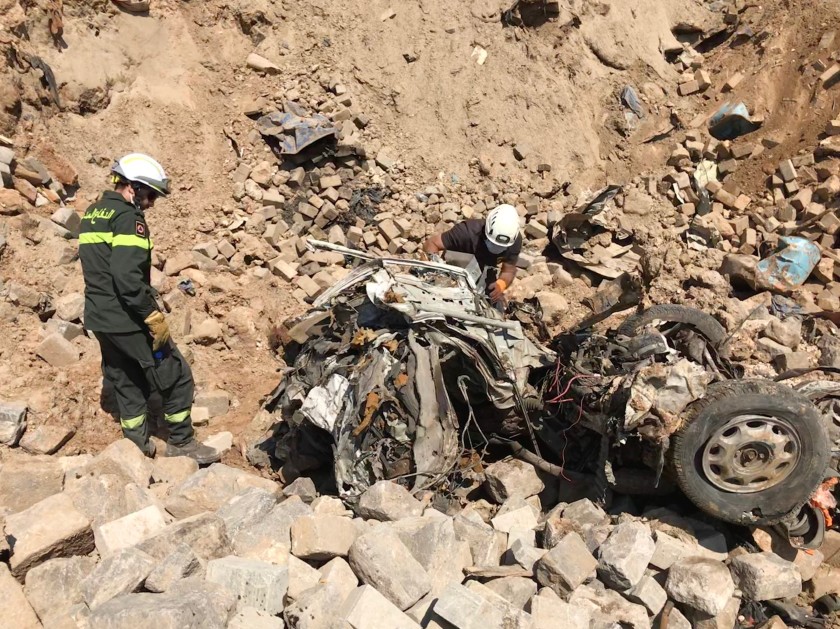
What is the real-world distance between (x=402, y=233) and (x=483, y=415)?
341 cm

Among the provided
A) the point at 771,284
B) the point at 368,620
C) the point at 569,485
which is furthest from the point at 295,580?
the point at 771,284

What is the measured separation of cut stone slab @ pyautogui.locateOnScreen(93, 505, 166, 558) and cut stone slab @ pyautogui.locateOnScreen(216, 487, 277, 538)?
0.38 m

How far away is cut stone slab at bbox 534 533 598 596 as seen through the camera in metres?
3.10

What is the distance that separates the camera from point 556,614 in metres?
2.84

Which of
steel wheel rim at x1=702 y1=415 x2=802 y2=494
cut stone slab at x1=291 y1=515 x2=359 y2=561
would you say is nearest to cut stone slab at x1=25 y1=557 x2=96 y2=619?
cut stone slab at x1=291 y1=515 x2=359 y2=561

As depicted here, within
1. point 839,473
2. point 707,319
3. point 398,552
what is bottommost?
point 398,552

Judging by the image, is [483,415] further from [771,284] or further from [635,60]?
[635,60]

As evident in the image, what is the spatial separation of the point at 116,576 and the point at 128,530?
433mm

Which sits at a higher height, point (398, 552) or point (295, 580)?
point (398, 552)

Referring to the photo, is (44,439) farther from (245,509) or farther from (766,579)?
(766,579)

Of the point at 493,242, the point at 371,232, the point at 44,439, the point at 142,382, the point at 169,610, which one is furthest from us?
the point at 371,232

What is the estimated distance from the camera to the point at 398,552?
9.94 ft

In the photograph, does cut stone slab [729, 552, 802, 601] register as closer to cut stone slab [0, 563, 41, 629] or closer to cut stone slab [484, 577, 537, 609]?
cut stone slab [484, 577, 537, 609]

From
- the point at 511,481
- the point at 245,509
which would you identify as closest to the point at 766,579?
the point at 511,481
